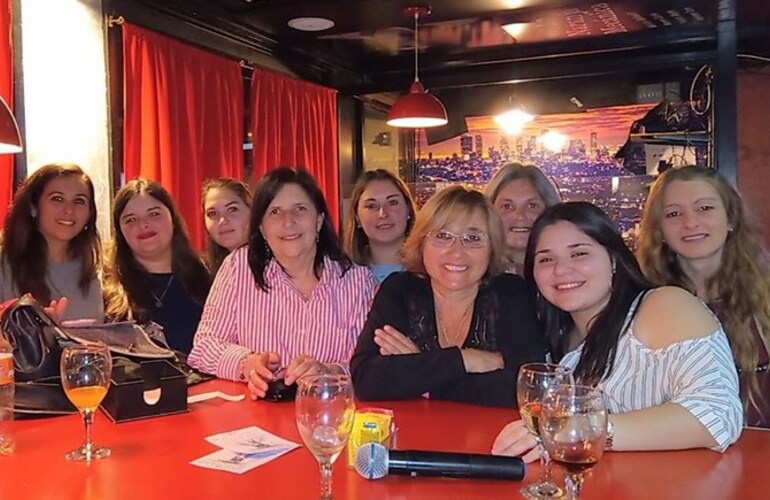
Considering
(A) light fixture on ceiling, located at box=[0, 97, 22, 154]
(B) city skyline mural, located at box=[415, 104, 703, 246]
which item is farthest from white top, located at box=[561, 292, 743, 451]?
(B) city skyline mural, located at box=[415, 104, 703, 246]

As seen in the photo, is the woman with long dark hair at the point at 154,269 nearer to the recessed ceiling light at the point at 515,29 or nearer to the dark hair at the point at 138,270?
the dark hair at the point at 138,270

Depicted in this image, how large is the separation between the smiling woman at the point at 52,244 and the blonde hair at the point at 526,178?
1768mm

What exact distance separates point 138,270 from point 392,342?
1.67 metres

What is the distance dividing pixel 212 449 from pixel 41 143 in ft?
8.90

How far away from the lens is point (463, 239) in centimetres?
218

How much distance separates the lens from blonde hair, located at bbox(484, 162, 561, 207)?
3064 millimetres

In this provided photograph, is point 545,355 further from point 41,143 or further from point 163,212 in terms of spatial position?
point 41,143

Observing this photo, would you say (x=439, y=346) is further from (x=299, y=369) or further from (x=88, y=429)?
(x=88, y=429)

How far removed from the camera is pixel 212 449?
5.10ft

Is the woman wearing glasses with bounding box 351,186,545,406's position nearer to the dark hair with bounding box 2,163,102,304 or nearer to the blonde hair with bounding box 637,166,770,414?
the blonde hair with bounding box 637,166,770,414

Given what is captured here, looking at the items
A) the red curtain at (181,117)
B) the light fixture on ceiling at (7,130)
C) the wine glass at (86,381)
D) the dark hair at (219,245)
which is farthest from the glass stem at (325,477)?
the red curtain at (181,117)

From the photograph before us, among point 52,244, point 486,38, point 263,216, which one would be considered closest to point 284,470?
point 263,216

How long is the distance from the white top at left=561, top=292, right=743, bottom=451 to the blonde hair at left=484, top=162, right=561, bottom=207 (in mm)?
1319

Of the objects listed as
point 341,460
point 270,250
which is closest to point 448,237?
point 270,250
